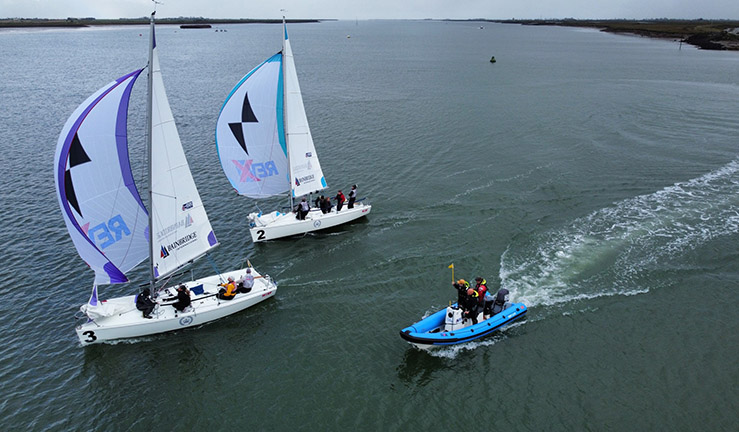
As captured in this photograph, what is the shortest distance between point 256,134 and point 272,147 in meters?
1.45

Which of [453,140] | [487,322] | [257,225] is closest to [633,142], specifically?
[453,140]

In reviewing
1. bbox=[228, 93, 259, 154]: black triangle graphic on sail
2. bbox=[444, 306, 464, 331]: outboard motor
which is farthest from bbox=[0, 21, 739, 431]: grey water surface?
bbox=[228, 93, 259, 154]: black triangle graphic on sail

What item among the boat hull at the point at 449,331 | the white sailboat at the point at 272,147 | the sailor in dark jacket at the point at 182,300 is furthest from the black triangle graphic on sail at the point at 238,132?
the boat hull at the point at 449,331

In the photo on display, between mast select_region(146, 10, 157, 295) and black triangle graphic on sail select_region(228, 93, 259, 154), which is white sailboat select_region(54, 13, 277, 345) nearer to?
mast select_region(146, 10, 157, 295)

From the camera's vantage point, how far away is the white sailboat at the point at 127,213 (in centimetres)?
1809

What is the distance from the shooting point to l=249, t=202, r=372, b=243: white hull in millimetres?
29641

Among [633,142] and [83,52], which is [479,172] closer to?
[633,142]

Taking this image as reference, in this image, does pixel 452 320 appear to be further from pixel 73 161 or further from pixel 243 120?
pixel 243 120

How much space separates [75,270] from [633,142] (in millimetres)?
50133

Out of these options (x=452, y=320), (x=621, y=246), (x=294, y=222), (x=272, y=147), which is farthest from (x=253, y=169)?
(x=621, y=246)

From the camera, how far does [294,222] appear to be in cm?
3034

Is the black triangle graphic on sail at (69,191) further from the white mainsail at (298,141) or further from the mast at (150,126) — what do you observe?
the white mainsail at (298,141)

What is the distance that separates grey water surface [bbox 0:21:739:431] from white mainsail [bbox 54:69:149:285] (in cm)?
459

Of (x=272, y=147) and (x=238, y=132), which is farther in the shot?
(x=272, y=147)
